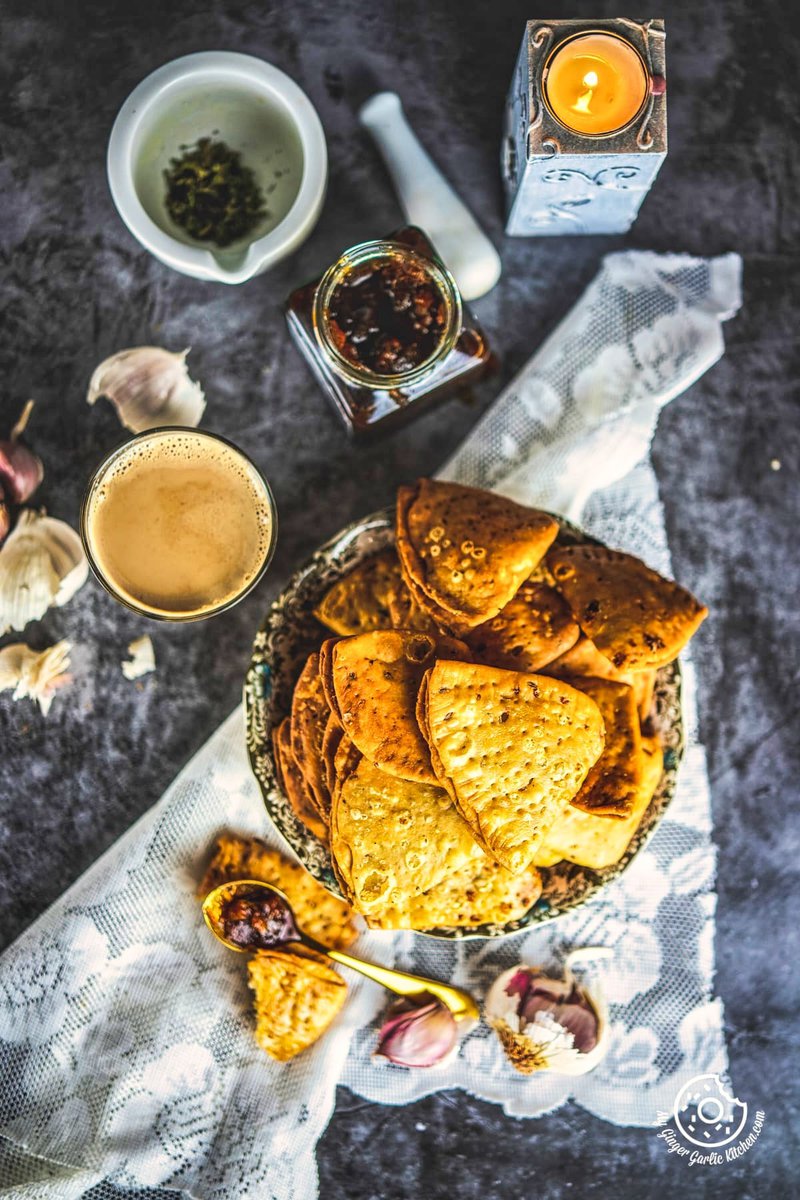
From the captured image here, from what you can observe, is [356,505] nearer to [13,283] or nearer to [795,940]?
[13,283]

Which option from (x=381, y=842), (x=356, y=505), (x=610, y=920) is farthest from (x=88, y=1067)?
(x=356, y=505)

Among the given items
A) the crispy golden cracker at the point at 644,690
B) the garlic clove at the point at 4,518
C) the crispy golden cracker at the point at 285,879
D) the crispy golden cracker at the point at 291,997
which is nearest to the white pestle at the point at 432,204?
the crispy golden cracker at the point at 644,690

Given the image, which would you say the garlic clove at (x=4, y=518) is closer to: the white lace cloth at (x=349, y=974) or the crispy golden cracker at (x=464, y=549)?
the white lace cloth at (x=349, y=974)

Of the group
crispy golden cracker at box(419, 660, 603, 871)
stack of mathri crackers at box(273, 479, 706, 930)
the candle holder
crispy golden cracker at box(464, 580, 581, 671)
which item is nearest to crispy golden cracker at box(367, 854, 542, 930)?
stack of mathri crackers at box(273, 479, 706, 930)

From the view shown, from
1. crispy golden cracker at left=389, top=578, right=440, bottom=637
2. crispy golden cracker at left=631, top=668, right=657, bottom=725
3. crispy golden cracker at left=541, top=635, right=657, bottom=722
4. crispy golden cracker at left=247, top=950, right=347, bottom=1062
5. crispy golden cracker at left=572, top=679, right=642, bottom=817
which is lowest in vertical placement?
crispy golden cracker at left=247, top=950, right=347, bottom=1062

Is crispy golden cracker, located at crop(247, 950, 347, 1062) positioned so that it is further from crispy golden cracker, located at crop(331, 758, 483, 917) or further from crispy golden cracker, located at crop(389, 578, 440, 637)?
crispy golden cracker, located at crop(389, 578, 440, 637)
